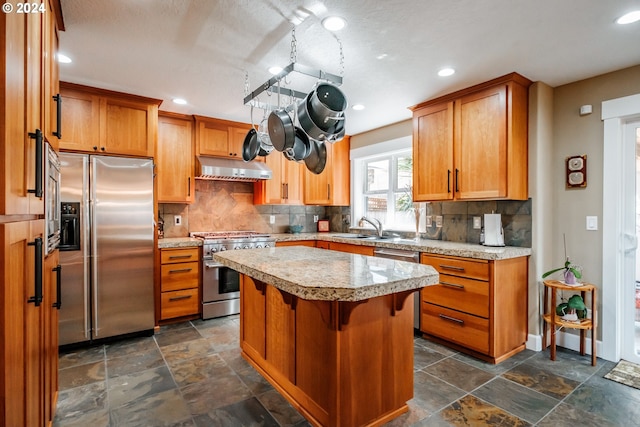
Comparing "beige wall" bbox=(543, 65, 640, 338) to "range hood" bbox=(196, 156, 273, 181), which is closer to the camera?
"beige wall" bbox=(543, 65, 640, 338)

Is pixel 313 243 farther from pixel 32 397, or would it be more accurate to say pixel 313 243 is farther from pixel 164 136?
pixel 32 397

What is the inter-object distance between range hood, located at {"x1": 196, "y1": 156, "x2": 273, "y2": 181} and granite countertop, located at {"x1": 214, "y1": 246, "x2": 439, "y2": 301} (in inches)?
68.5

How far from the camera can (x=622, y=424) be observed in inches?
74.0

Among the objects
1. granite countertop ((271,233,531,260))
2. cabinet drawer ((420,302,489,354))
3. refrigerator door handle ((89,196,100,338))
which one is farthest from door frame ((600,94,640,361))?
refrigerator door handle ((89,196,100,338))

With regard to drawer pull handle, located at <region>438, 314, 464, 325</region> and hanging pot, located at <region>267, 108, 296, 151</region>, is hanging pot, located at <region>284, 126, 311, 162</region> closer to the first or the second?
hanging pot, located at <region>267, 108, 296, 151</region>

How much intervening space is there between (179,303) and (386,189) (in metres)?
2.92

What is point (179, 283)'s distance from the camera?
3629 millimetres

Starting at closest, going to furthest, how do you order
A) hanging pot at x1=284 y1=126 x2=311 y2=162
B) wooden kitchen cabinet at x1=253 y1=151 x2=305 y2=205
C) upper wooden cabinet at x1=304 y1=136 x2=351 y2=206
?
1. hanging pot at x1=284 y1=126 x2=311 y2=162
2. wooden kitchen cabinet at x1=253 y1=151 x2=305 y2=205
3. upper wooden cabinet at x1=304 y1=136 x2=351 y2=206

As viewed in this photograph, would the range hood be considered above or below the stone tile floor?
above

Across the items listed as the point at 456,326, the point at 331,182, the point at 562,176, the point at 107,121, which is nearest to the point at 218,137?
the point at 107,121

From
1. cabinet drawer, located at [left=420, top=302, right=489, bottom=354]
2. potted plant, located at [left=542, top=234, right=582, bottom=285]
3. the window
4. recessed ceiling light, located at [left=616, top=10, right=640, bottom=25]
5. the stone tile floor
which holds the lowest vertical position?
the stone tile floor

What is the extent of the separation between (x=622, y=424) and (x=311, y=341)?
5.89ft

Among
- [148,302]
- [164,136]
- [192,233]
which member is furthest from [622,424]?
[164,136]

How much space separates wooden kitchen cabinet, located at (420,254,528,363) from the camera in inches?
105
